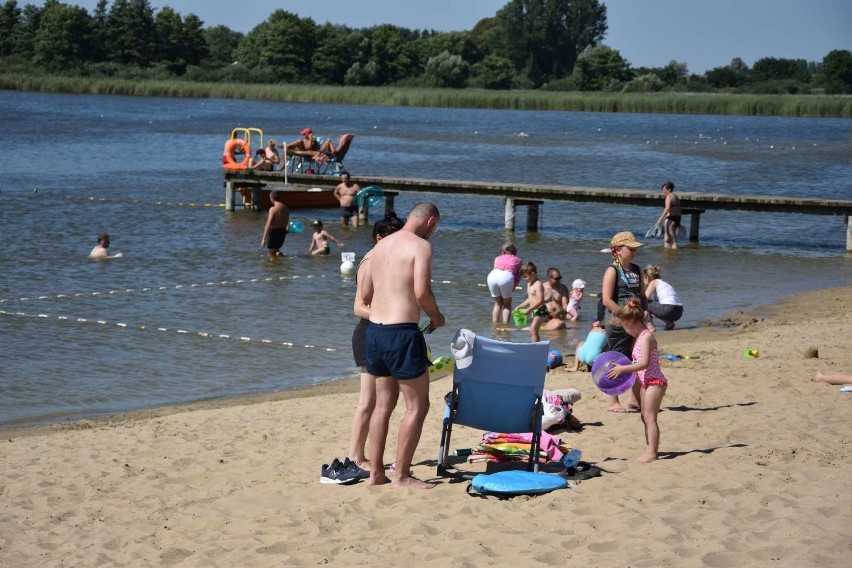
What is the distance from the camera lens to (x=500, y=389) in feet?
22.7

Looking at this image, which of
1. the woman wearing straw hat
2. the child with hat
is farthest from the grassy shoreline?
the woman wearing straw hat

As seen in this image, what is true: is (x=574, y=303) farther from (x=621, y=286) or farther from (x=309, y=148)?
(x=309, y=148)

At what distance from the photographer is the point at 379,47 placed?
12438 centimetres

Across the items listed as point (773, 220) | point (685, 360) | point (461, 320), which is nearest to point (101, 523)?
point (685, 360)

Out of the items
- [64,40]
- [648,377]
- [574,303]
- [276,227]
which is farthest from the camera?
[64,40]

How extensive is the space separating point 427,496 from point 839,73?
11257 cm

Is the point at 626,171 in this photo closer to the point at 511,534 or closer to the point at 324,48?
the point at 511,534

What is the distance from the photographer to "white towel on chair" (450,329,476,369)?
669 centimetres

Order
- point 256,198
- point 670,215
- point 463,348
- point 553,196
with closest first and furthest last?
point 463,348 < point 670,215 < point 553,196 < point 256,198

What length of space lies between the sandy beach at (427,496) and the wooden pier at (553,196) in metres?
12.9

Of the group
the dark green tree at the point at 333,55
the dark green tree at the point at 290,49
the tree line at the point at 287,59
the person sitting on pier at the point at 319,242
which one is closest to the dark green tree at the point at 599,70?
the tree line at the point at 287,59

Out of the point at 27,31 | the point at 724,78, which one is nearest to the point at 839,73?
the point at 724,78

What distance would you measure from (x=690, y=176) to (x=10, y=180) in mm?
21327

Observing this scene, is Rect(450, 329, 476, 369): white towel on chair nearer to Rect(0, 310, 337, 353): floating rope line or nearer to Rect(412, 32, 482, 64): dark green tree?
Rect(0, 310, 337, 353): floating rope line
